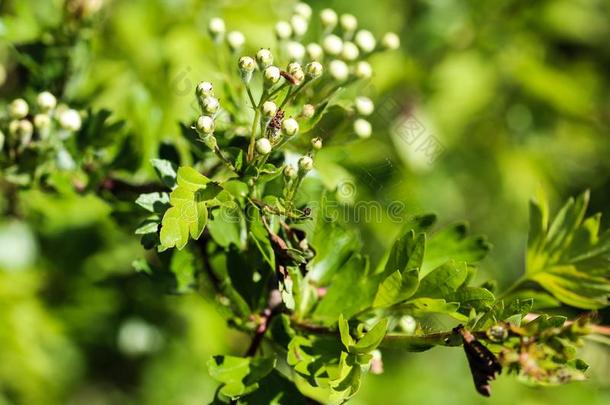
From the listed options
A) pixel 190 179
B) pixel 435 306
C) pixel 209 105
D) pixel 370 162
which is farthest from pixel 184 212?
pixel 370 162

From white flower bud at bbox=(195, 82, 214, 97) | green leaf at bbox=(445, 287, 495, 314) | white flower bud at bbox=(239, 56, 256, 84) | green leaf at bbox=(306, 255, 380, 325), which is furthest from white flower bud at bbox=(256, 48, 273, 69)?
green leaf at bbox=(445, 287, 495, 314)

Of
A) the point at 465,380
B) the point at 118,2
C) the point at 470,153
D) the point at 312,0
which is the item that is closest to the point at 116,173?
the point at 118,2

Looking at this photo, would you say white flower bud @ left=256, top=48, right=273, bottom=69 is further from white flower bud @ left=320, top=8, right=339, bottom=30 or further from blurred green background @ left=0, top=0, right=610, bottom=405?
white flower bud @ left=320, top=8, right=339, bottom=30

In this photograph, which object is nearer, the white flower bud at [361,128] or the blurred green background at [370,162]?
the white flower bud at [361,128]

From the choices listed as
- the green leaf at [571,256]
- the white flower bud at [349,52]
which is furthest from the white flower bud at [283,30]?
the green leaf at [571,256]

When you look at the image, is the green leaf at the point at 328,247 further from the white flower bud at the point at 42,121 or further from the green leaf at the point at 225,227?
the white flower bud at the point at 42,121

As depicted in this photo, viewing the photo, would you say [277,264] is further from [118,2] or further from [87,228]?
[118,2]

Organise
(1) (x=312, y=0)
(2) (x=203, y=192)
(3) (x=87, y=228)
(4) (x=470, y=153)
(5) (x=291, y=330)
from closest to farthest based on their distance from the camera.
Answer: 1. (2) (x=203, y=192)
2. (5) (x=291, y=330)
3. (3) (x=87, y=228)
4. (1) (x=312, y=0)
5. (4) (x=470, y=153)
